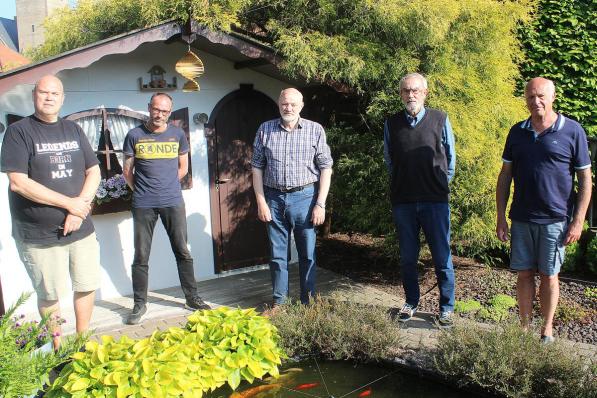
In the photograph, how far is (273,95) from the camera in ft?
21.2

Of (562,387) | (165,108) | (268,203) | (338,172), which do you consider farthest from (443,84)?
(562,387)

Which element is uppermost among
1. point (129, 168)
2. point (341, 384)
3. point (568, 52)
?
point (568, 52)

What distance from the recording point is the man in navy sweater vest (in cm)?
421

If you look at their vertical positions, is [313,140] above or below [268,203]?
above

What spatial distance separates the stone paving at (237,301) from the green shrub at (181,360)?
1.15 metres

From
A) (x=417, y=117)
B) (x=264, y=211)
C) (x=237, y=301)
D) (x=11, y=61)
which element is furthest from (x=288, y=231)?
(x=11, y=61)

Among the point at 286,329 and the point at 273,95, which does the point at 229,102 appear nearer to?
the point at 273,95

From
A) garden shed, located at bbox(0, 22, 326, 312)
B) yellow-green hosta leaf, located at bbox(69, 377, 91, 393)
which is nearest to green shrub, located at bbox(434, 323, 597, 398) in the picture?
yellow-green hosta leaf, located at bbox(69, 377, 91, 393)

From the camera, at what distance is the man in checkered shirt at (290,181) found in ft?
14.6

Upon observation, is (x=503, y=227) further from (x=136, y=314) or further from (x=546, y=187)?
(x=136, y=314)

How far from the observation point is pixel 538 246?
3748 millimetres

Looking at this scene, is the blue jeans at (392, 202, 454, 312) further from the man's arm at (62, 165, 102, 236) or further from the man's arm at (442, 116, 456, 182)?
the man's arm at (62, 165, 102, 236)

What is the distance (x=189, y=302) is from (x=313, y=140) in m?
1.91

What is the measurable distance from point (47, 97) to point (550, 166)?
326 cm
